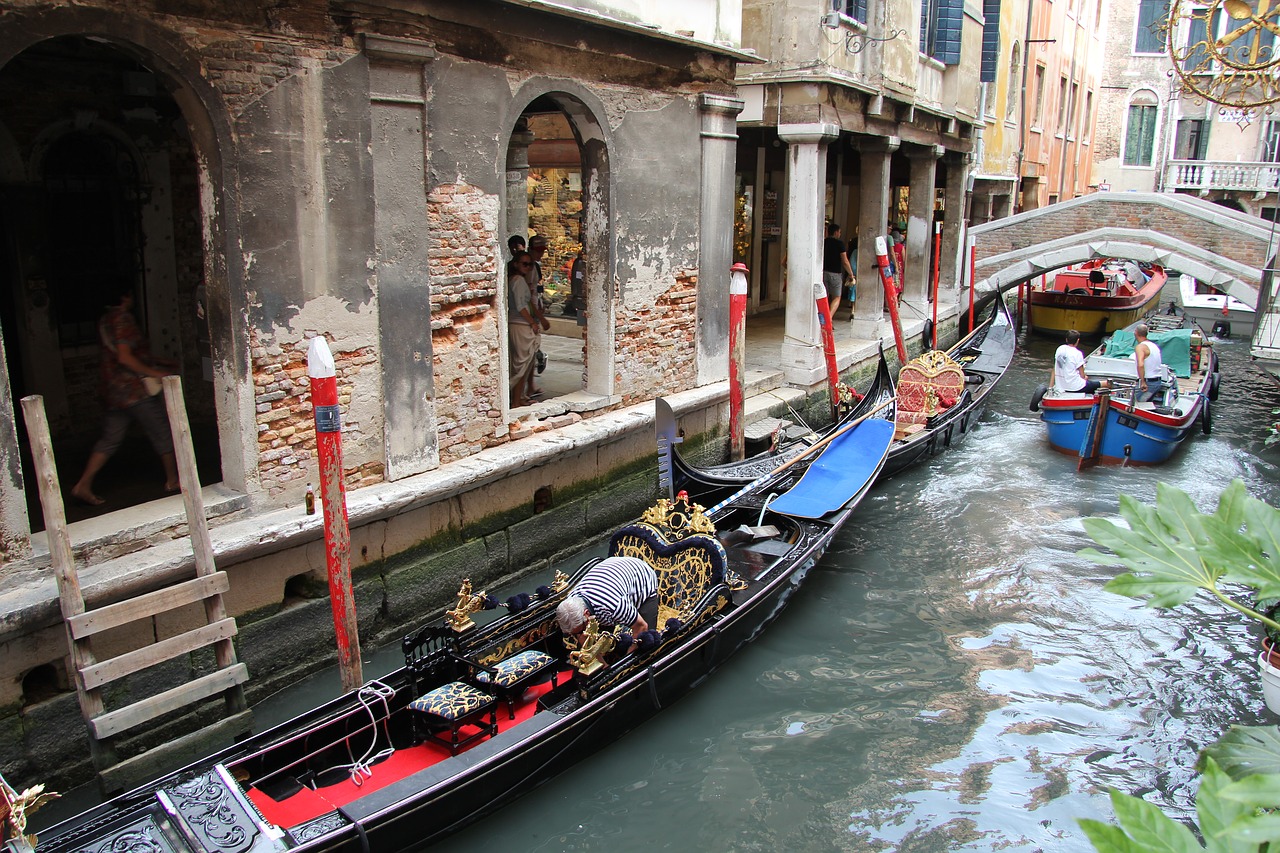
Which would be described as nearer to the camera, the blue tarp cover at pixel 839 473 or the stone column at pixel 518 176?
the blue tarp cover at pixel 839 473

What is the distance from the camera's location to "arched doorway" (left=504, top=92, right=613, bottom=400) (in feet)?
21.9

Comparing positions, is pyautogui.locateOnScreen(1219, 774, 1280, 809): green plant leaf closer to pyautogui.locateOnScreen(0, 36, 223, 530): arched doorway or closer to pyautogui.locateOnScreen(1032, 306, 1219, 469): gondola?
pyautogui.locateOnScreen(0, 36, 223, 530): arched doorway

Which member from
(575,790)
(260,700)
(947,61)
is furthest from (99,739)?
(947,61)

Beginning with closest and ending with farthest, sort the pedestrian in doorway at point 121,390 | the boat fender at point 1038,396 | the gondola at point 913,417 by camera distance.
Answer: the pedestrian in doorway at point 121,390
the gondola at point 913,417
the boat fender at point 1038,396

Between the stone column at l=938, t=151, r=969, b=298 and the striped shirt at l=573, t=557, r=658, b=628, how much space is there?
39.1 ft

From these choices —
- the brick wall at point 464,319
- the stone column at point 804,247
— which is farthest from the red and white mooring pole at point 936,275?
the brick wall at point 464,319

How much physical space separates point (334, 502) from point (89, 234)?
290cm

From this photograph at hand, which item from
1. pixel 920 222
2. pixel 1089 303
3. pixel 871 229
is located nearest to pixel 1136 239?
pixel 920 222

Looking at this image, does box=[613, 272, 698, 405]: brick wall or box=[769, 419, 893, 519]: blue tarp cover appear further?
box=[613, 272, 698, 405]: brick wall

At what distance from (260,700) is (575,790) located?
158cm

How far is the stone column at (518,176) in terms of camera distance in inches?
349

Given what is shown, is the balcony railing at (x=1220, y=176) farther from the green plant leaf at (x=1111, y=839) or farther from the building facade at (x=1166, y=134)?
the green plant leaf at (x=1111, y=839)

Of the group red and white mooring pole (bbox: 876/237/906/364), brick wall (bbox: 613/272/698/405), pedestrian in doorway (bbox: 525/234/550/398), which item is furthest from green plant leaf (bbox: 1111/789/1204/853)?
red and white mooring pole (bbox: 876/237/906/364)

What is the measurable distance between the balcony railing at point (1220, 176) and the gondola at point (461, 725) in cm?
1930
